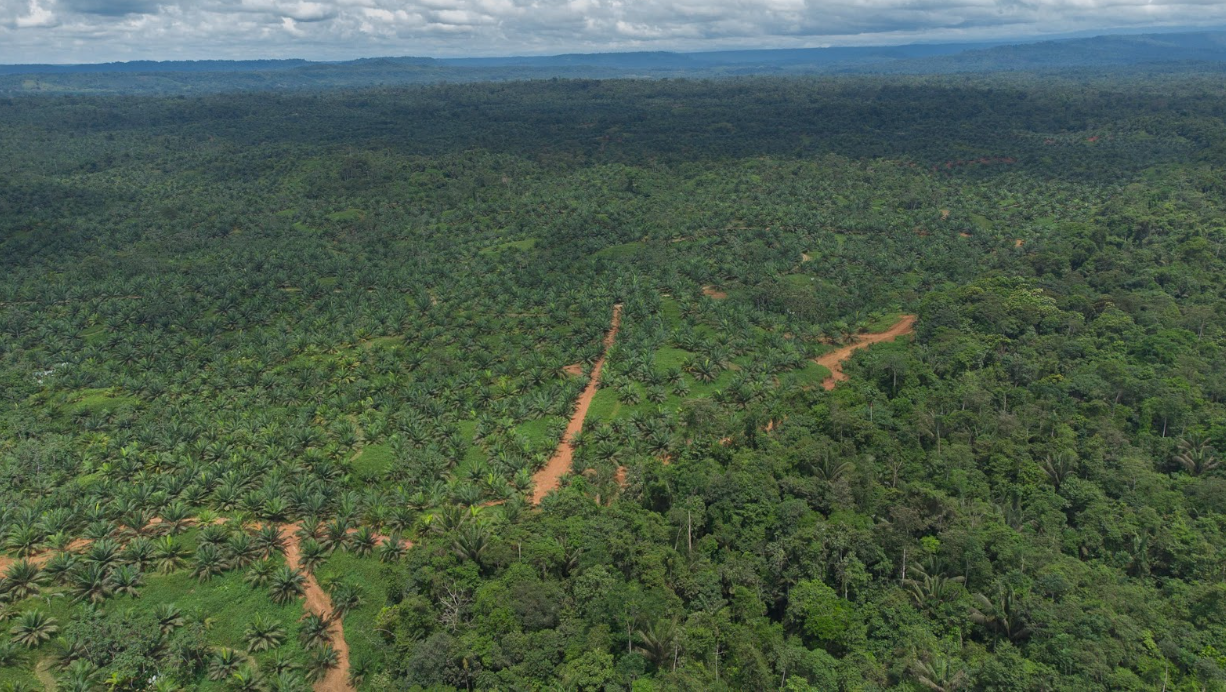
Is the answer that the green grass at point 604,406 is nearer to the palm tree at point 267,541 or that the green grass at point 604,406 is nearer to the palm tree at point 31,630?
the palm tree at point 267,541

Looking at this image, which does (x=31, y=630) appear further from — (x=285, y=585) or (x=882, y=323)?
A: (x=882, y=323)

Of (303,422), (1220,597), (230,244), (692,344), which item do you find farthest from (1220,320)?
(230,244)

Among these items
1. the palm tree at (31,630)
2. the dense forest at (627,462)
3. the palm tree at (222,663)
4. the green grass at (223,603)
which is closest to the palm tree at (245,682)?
the dense forest at (627,462)

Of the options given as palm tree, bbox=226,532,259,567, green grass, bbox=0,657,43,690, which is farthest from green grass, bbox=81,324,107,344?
green grass, bbox=0,657,43,690

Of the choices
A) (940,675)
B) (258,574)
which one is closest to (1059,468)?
(940,675)

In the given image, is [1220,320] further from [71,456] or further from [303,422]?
[71,456]

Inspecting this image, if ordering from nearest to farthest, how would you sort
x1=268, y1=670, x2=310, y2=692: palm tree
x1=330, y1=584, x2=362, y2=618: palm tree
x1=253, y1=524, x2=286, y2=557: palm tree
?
x1=268, y1=670, x2=310, y2=692: palm tree → x1=330, y1=584, x2=362, y2=618: palm tree → x1=253, y1=524, x2=286, y2=557: palm tree

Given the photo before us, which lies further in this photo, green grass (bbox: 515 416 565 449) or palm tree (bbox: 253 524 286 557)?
green grass (bbox: 515 416 565 449)

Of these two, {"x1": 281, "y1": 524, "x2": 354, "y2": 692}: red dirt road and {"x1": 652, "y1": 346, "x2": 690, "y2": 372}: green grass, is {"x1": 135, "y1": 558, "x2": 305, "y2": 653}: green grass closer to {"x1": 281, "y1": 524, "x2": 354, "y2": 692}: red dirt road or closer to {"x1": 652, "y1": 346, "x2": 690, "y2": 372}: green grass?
{"x1": 281, "y1": 524, "x2": 354, "y2": 692}: red dirt road
